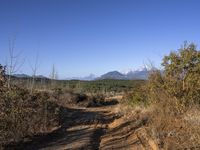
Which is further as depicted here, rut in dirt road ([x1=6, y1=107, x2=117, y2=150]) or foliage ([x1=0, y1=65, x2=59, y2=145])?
rut in dirt road ([x1=6, y1=107, x2=117, y2=150])

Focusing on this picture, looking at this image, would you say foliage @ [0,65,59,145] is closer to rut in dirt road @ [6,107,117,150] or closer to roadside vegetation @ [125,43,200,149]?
rut in dirt road @ [6,107,117,150]

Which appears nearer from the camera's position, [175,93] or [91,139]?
[91,139]

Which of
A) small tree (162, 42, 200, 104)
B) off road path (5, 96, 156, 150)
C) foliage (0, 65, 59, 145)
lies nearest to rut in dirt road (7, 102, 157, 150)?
off road path (5, 96, 156, 150)

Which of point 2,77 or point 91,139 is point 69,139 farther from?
point 2,77

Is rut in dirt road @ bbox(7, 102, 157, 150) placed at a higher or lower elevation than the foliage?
lower

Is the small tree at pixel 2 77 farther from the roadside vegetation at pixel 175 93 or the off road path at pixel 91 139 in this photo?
the roadside vegetation at pixel 175 93

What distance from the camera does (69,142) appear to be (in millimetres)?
16312

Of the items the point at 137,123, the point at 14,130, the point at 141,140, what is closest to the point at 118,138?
the point at 141,140

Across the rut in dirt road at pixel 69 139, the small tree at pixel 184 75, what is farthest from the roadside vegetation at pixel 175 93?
the rut in dirt road at pixel 69 139

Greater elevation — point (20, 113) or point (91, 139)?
point (20, 113)

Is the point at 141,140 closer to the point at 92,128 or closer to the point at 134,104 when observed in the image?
the point at 92,128

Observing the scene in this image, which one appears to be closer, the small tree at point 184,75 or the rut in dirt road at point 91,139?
the rut in dirt road at point 91,139

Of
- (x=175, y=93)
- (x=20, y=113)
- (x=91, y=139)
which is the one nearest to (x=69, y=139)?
(x=91, y=139)

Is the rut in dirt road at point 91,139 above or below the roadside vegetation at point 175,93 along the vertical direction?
below
